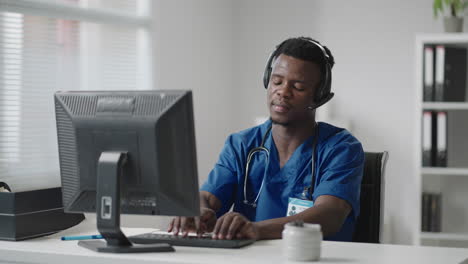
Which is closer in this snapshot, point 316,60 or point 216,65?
point 316,60

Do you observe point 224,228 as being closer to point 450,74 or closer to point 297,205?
point 297,205

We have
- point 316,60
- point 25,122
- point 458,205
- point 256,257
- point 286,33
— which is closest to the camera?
point 256,257

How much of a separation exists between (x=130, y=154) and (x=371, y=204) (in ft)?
2.82

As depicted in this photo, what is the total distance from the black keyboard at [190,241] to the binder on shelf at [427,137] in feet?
6.91

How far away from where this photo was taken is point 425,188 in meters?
4.05

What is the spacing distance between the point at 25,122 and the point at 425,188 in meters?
2.20

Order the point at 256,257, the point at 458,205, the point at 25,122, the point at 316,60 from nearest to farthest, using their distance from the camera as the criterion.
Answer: the point at 256,257 < the point at 316,60 < the point at 25,122 < the point at 458,205

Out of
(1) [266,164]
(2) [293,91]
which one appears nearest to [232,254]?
(1) [266,164]

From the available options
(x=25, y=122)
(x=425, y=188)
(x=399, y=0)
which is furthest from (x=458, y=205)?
(x=25, y=122)

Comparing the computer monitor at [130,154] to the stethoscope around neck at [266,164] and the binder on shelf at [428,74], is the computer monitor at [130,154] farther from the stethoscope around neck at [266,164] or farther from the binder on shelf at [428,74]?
the binder on shelf at [428,74]

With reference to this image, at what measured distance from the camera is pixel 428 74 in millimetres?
3740

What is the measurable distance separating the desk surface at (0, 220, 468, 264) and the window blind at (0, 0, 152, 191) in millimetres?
1416

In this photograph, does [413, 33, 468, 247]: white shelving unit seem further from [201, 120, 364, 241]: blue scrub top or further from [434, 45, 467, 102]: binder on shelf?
[201, 120, 364, 241]: blue scrub top

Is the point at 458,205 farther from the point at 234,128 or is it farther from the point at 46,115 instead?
the point at 46,115
